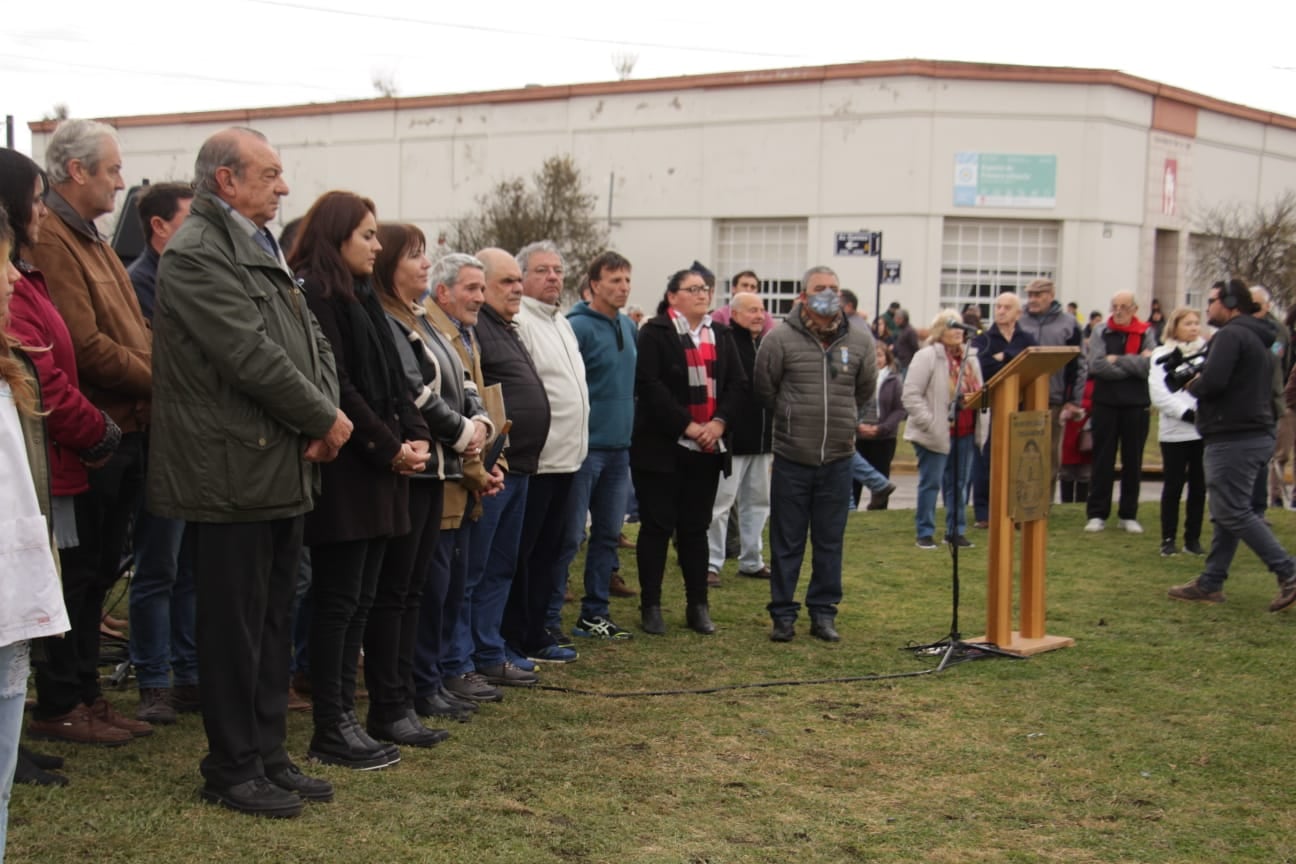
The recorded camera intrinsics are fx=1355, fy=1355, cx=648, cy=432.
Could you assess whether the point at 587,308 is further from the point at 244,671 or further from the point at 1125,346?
the point at 1125,346

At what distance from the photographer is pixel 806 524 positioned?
823 cm

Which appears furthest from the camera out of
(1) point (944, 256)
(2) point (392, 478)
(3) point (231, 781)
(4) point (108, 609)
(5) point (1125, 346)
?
(1) point (944, 256)

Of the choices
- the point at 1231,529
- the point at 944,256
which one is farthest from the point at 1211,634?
the point at 944,256

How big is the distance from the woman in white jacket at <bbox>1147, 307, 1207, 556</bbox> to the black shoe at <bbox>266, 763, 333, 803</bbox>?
27.6ft

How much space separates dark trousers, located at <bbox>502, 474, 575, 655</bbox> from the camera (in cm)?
737

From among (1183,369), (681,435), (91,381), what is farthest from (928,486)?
(91,381)

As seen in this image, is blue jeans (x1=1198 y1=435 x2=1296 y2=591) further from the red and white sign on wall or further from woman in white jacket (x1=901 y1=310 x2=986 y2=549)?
the red and white sign on wall

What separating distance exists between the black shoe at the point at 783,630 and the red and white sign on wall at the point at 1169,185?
32.6 m

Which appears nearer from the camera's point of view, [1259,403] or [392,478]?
[392,478]

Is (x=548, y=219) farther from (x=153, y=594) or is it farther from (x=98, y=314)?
(x=98, y=314)

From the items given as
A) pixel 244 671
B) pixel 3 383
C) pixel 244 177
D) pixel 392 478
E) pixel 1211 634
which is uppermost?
pixel 244 177

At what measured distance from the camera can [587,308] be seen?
311 inches

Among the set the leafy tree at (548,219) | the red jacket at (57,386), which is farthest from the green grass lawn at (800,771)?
the leafy tree at (548,219)

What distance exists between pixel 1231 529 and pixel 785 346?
3.46 metres
